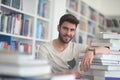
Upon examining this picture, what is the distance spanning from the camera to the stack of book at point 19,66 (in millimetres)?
650

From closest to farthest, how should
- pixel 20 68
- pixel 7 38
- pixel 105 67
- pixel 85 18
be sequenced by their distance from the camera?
pixel 20 68
pixel 105 67
pixel 7 38
pixel 85 18

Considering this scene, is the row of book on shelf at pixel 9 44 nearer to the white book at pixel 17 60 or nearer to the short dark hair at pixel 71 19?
the short dark hair at pixel 71 19

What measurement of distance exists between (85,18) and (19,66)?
178 inches

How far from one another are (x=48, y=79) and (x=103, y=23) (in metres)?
5.75

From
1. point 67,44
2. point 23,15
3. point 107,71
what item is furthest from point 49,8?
point 107,71

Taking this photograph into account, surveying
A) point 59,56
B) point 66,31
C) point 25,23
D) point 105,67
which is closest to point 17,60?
point 105,67

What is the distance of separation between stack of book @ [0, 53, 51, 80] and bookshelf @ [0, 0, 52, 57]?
194 centimetres

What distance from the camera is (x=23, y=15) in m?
3.08

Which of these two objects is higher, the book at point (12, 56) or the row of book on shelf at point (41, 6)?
the row of book on shelf at point (41, 6)

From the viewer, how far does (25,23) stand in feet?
10.2

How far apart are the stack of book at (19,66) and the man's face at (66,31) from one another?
1.25 meters

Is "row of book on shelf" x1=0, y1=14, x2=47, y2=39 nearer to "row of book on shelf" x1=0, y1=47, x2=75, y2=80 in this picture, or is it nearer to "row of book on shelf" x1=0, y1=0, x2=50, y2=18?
"row of book on shelf" x1=0, y1=0, x2=50, y2=18

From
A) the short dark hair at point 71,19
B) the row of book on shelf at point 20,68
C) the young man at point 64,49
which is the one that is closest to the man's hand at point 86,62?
the young man at point 64,49

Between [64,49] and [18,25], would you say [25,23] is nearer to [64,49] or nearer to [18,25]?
[18,25]
